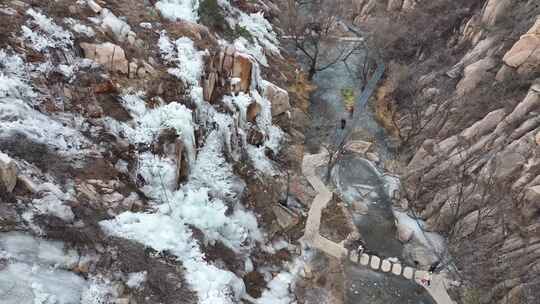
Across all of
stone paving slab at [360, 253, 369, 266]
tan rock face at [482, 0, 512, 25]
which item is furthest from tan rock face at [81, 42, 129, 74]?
tan rock face at [482, 0, 512, 25]

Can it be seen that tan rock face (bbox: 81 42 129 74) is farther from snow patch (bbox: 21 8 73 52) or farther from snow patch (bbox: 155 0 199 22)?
snow patch (bbox: 155 0 199 22)

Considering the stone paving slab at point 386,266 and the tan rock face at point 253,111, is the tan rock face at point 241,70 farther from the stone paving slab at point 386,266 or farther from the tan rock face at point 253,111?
the stone paving slab at point 386,266

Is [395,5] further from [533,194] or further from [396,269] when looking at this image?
[396,269]

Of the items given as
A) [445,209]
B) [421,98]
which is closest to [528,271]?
[445,209]

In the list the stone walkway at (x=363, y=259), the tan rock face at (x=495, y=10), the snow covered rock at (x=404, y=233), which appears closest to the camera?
the stone walkway at (x=363, y=259)

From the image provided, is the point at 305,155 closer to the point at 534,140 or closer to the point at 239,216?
the point at 239,216

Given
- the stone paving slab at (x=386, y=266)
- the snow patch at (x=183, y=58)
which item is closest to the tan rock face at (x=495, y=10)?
the stone paving slab at (x=386, y=266)

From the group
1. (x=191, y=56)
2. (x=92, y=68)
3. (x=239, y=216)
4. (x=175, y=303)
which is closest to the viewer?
(x=175, y=303)

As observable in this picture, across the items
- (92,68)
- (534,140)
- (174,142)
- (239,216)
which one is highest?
(534,140)
